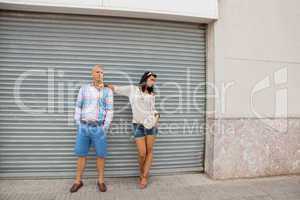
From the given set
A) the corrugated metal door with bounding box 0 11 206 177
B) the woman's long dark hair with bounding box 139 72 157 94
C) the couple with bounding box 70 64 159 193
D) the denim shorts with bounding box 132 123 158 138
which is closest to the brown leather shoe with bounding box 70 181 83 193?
the couple with bounding box 70 64 159 193

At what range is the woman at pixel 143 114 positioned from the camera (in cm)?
419

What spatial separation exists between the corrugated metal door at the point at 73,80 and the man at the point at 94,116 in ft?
1.90

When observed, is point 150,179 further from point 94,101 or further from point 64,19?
point 64,19

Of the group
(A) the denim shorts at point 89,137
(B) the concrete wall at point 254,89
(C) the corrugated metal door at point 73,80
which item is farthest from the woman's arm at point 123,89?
(B) the concrete wall at point 254,89

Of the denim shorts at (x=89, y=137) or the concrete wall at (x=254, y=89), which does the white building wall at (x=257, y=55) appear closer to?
the concrete wall at (x=254, y=89)

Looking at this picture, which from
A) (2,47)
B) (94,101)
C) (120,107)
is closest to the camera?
(94,101)

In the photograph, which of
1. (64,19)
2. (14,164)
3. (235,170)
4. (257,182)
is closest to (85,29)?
(64,19)

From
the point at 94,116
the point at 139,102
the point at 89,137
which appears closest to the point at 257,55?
the point at 139,102

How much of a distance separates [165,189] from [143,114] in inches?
50.0

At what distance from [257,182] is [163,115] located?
2056mm

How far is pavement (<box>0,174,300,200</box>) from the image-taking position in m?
3.90

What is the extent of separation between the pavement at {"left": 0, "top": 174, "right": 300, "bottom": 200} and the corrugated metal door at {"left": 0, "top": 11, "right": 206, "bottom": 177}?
23cm

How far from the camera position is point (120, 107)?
15.3ft

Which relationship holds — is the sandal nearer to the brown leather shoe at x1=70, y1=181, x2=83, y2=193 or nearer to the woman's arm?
the brown leather shoe at x1=70, y1=181, x2=83, y2=193
